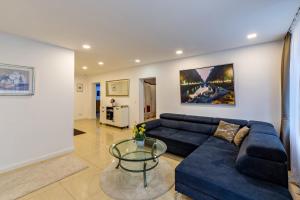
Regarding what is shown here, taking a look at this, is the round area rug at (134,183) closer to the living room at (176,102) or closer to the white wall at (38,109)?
the living room at (176,102)

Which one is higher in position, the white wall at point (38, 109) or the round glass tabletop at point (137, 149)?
the white wall at point (38, 109)

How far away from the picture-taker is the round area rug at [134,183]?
1936 mm

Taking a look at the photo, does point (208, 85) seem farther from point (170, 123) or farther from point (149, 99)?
point (149, 99)

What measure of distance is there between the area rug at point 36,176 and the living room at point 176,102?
0.02 m

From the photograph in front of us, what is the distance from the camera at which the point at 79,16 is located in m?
2.06

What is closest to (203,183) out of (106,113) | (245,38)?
(245,38)

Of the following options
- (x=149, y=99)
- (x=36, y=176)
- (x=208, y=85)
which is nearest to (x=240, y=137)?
(x=208, y=85)

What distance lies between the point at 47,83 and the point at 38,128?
97 cm

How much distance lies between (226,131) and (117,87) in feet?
15.2

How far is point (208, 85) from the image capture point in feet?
12.7

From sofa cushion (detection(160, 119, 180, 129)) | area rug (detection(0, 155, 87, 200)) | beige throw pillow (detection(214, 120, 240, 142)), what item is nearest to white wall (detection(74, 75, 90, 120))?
area rug (detection(0, 155, 87, 200))

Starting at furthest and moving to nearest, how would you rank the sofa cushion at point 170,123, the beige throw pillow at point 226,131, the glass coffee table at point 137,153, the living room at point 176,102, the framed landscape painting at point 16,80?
the sofa cushion at point 170,123 < the beige throw pillow at point 226,131 < the framed landscape painting at point 16,80 < the glass coffee table at point 137,153 < the living room at point 176,102

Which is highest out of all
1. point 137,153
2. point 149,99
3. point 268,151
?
point 149,99

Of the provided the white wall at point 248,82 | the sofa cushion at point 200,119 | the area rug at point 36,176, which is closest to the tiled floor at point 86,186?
the area rug at point 36,176
